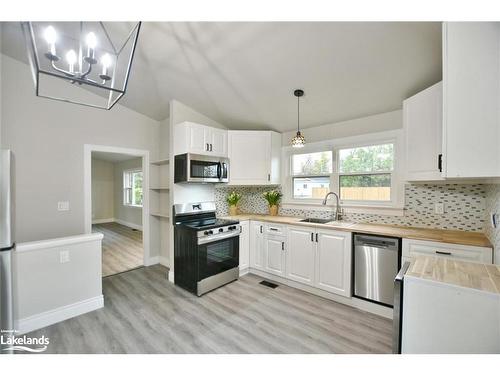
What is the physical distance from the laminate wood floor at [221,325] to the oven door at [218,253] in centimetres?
29

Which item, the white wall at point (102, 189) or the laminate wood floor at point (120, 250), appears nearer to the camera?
the laminate wood floor at point (120, 250)

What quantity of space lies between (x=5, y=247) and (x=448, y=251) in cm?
368

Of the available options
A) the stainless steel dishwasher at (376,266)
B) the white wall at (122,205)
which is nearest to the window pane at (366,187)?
the stainless steel dishwasher at (376,266)

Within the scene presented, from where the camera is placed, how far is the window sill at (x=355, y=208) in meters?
2.84

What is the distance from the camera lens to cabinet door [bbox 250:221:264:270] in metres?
3.41

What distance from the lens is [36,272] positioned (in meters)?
2.22

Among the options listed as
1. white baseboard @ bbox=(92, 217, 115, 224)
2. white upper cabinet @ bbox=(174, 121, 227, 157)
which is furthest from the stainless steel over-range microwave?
white baseboard @ bbox=(92, 217, 115, 224)

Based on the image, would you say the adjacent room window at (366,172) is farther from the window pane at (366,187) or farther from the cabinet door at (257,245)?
the cabinet door at (257,245)

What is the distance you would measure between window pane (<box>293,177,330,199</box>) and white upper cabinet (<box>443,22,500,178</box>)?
1.99 metres

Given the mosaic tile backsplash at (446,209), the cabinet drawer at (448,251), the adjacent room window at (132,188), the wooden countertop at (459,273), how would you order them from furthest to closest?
the adjacent room window at (132,188), the mosaic tile backsplash at (446,209), the cabinet drawer at (448,251), the wooden countertop at (459,273)

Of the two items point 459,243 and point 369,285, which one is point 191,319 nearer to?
point 369,285

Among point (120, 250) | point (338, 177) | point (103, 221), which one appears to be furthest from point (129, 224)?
point (338, 177)
